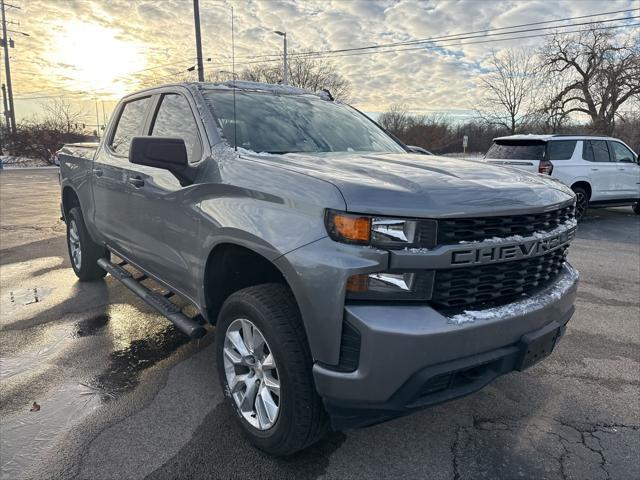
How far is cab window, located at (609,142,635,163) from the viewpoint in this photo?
35.4 feet

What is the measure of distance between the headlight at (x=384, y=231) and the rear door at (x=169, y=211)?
3.69 feet

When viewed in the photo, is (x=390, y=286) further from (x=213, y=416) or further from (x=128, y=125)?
(x=128, y=125)

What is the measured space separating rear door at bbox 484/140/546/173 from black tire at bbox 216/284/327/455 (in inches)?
328

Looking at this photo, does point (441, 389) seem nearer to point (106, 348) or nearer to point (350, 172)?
point (350, 172)

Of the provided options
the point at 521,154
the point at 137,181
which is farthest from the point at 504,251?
the point at 521,154

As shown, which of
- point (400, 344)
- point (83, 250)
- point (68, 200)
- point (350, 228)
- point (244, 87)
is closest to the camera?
point (400, 344)

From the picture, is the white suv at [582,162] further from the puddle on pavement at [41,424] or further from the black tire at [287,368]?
the puddle on pavement at [41,424]

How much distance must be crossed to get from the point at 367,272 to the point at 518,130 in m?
36.5

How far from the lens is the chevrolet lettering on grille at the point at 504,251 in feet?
6.35

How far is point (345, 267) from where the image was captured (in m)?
1.85

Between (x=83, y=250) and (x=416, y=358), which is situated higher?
(x=416, y=358)

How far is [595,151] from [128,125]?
1008 cm

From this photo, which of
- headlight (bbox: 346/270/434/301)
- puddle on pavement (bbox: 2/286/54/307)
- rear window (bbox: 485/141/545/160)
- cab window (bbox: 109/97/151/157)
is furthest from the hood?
rear window (bbox: 485/141/545/160)

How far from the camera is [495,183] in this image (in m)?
2.24
